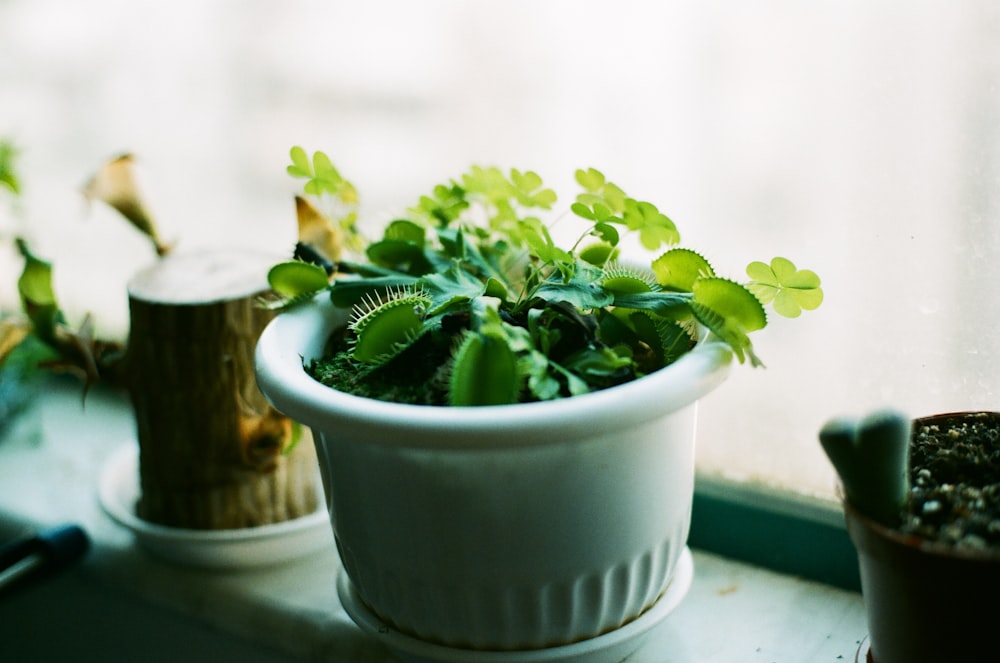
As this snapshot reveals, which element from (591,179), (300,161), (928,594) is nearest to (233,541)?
(300,161)

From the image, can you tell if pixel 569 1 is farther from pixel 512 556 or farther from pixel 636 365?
pixel 512 556

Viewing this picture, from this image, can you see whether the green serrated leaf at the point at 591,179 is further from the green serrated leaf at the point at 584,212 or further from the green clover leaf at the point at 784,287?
the green clover leaf at the point at 784,287

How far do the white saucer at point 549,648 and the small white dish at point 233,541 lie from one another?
188 millimetres

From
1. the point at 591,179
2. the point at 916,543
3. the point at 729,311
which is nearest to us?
the point at 916,543

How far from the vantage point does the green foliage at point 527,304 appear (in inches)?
22.5

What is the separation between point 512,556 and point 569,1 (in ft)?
1.60

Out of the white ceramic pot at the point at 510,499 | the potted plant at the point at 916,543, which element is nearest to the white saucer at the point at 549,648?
the white ceramic pot at the point at 510,499

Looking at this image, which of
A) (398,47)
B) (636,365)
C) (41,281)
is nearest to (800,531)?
(636,365)

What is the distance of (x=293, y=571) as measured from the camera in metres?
0.88

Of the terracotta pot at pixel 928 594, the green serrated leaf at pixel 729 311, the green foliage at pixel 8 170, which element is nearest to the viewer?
the terracotta pot at pixel 928 594

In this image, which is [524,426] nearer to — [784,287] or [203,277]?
[784,287]

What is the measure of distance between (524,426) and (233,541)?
44 cm

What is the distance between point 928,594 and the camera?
49 cm

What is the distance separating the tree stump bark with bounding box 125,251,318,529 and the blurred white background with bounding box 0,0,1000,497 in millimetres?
147
